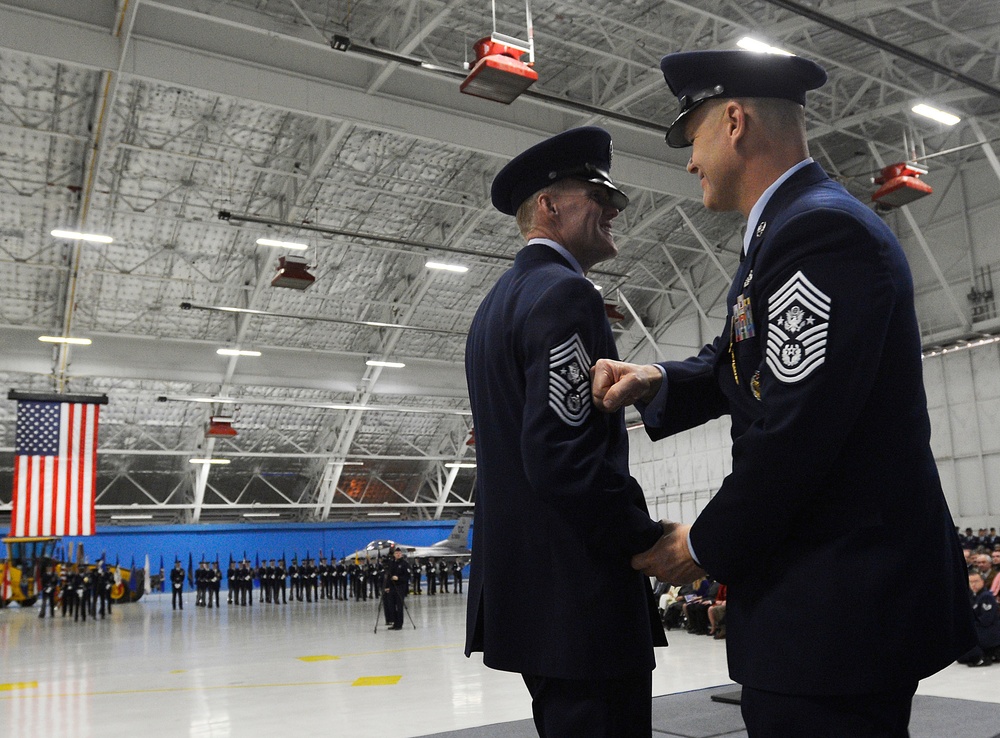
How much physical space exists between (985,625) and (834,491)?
7517 millimetres

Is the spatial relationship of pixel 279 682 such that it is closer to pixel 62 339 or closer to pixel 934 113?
pixel 934 113

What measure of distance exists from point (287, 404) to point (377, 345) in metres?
3.03

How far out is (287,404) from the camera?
77.6ft

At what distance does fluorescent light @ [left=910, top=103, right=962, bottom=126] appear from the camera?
41.7 ft

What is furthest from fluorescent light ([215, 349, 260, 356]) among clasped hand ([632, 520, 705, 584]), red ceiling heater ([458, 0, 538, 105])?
clasped hand ([632, 520, 705, 584])

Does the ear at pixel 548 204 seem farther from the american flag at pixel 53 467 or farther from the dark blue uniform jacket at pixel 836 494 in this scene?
the american flag at pixel 53 467

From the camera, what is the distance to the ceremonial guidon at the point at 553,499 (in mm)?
1439

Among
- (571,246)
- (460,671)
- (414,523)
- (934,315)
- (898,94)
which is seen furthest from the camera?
(414,523)

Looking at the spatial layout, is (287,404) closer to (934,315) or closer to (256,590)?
(256,590)

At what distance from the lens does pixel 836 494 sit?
44.7 inches

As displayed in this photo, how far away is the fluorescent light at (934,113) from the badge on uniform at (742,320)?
13305mm

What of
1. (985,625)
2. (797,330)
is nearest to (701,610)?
(985,625)

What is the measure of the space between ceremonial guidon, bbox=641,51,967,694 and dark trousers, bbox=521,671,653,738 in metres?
0.35

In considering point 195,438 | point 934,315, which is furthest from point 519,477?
point 195,438
